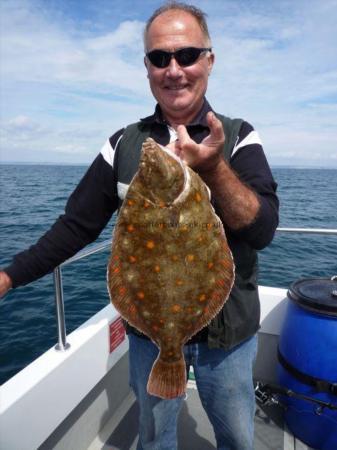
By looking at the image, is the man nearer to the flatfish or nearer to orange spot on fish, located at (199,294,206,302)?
the flatfish

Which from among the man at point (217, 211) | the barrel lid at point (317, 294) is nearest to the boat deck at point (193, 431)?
the man at point (217, 211)

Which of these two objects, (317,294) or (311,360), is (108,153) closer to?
(317,294)

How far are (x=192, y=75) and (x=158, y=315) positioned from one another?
1.44 metres

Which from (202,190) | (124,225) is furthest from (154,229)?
(202,190)

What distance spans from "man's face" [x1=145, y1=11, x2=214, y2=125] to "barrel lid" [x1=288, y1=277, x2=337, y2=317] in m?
2.18

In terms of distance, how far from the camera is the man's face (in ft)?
7.35

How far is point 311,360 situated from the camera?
349 cm

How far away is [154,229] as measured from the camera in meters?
1.89

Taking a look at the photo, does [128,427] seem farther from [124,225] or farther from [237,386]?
[124,225]

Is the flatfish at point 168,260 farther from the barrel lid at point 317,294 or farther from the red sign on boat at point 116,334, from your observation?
the barrel lid at point 317,294

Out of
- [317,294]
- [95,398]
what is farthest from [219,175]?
[95,398]

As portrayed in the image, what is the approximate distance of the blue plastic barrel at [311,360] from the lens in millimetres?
3424

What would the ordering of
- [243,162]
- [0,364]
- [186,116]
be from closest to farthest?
[243,162] < [186,116] < [0,364]

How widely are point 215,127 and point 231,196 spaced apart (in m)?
0.38
